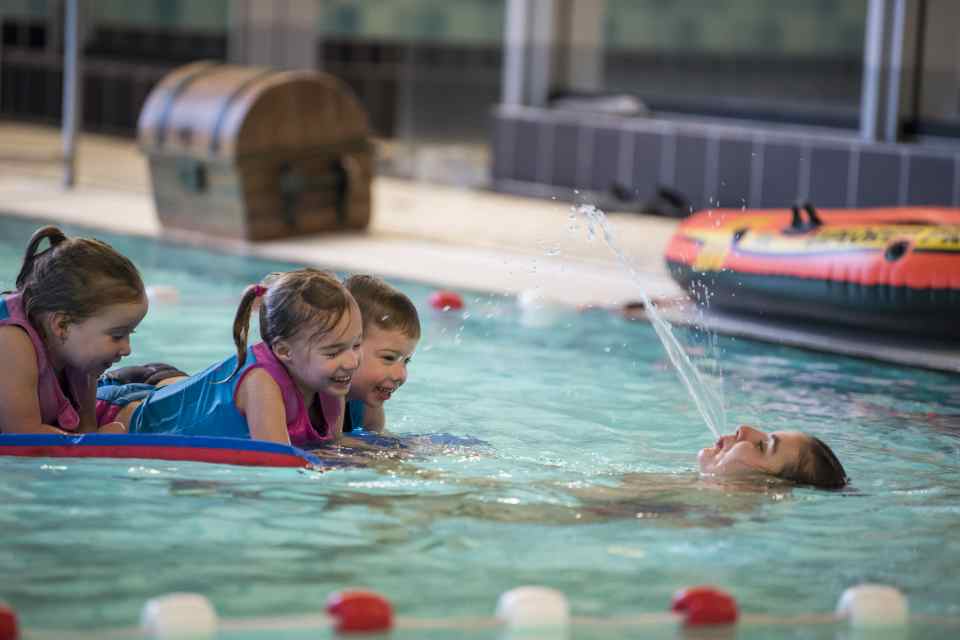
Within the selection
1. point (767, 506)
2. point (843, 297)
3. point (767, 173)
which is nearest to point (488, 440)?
point (767, 506)

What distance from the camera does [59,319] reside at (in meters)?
3.88

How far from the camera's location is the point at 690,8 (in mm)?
20312

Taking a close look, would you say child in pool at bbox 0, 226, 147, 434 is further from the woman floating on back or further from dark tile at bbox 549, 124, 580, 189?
dark tile at bbox 549, 124, 580, 189

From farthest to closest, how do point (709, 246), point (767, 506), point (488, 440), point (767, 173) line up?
point (767, 173)
point (709, 246)
point (488, 440)
point (767, 506)

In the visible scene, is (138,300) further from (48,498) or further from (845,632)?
(845,632)

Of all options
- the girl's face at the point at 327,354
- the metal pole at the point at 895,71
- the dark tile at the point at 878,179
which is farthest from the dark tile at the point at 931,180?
the girl's face at the point at 327,354

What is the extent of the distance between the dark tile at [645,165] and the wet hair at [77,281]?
7.36m

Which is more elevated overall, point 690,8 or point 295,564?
point 690,8

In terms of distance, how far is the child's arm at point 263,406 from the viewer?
3.94 metres

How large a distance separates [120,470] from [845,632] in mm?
1890

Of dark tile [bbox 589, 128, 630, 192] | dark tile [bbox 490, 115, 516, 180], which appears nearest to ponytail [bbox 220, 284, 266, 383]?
dark tile [bbox 589, 128, 630, 192]

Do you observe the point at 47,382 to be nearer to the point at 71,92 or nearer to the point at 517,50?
the point at 71,92

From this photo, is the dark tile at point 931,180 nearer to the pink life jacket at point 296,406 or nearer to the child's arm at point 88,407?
the pink life jacket at point 296,406

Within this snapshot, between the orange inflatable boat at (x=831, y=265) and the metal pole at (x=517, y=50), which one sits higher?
the metal pole at (x=517, y=50)
